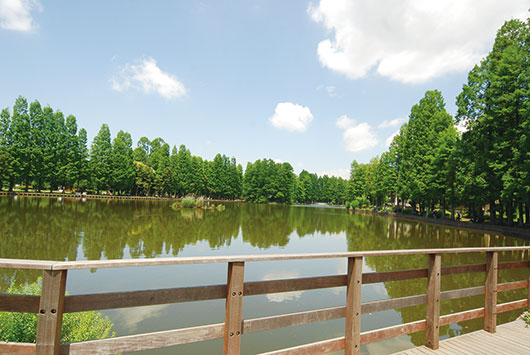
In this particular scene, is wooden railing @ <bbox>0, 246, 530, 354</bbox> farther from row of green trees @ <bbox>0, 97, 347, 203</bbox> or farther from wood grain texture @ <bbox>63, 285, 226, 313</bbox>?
row of green trees @ <bbox>0, 97, 347, 203</bbox>

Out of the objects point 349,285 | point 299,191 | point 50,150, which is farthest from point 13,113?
point 299,191

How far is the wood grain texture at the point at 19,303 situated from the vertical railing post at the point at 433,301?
4127 mm

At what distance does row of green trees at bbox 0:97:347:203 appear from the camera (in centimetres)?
5338

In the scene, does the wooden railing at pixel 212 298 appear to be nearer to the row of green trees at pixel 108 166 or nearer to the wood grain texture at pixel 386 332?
the wood grain texture at pixel 386 332

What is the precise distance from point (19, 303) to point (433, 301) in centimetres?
430

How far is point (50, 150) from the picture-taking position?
2248 inches

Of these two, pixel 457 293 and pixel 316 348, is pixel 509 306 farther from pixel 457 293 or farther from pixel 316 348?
pixel 316 348

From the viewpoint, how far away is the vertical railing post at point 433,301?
3756mm

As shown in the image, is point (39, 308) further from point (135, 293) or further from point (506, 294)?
point (506, 294)

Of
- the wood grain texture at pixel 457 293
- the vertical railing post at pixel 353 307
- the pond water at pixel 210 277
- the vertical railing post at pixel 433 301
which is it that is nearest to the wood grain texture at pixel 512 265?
the wood grain texture at pixel 457 293

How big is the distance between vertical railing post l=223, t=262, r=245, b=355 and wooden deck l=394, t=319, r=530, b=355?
7.47 feet

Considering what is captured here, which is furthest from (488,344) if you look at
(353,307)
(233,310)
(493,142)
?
(493,142)

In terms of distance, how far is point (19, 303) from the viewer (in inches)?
76.9

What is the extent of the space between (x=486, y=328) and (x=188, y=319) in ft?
17.7
